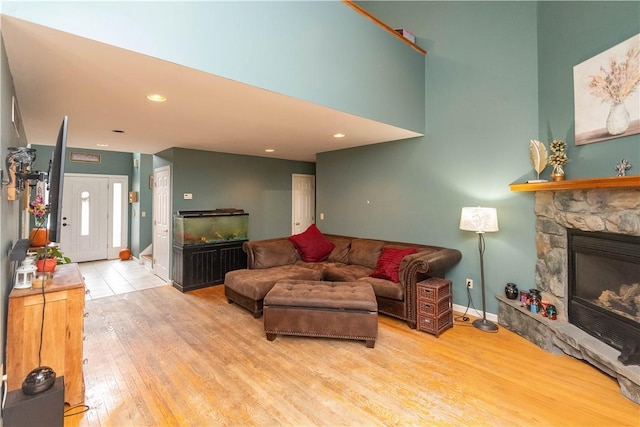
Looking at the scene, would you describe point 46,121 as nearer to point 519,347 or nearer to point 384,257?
point 384,257

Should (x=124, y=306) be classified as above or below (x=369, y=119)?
below


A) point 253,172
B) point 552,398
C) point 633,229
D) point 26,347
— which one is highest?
point 253,172

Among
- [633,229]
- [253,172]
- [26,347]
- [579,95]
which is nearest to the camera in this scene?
[26,347]

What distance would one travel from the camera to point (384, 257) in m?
3.78

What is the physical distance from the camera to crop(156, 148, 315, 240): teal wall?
492 centimetres

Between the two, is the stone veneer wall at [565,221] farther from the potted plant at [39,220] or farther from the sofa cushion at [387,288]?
the potted plant at [39,220]

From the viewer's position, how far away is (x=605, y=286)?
8.23ft

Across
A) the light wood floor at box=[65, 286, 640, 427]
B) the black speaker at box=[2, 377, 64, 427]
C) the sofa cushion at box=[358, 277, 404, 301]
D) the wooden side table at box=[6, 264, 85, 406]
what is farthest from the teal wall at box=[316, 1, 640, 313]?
the black speaker at box=[2, 377, 64, 427]

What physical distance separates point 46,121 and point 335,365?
3.96 metres

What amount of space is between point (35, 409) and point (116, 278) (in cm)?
437

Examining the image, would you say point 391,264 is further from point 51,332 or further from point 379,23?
point 51,332

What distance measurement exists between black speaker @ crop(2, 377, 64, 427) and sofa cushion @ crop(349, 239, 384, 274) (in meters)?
3.41

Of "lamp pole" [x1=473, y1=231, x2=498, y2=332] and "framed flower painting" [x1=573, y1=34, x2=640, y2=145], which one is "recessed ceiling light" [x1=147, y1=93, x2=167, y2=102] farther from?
"framed flower painting" [x1=573, y1=34, x2=640, y2=145]

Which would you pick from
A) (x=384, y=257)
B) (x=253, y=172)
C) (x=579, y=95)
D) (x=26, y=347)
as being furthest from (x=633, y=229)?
(x=253, y=172)
